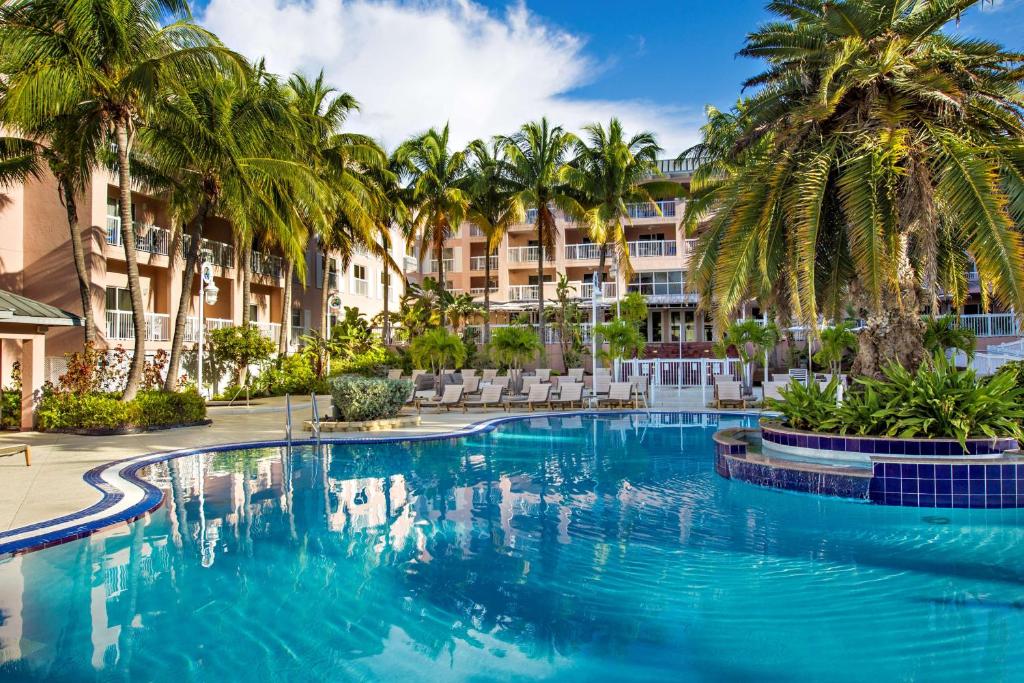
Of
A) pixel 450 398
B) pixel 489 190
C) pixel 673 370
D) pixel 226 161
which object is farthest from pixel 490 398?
pixel 489 190

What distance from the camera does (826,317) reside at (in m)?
11.9

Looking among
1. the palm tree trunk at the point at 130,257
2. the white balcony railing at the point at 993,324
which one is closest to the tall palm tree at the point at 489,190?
the palm tree trunk at the point at 130,257

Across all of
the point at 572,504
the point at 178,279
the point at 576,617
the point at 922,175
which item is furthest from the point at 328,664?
the point at 178,279

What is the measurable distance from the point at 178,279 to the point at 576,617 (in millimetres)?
24207

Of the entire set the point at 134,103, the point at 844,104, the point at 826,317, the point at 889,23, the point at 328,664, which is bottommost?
the point at 328,664

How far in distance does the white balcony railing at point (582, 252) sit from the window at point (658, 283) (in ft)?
9.15

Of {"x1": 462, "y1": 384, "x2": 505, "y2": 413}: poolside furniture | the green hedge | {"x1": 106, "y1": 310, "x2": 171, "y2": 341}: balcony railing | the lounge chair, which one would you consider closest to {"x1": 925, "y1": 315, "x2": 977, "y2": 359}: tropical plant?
the lounge chair

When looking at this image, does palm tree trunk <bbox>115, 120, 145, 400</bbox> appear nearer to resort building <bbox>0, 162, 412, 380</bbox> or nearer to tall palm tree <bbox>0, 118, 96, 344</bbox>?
tall palm tree <bbox>0, 118, 96, 344</bbox>

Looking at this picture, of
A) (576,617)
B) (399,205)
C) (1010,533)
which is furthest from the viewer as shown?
(399,205)

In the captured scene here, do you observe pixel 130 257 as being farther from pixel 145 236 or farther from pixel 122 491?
pixel 145 236

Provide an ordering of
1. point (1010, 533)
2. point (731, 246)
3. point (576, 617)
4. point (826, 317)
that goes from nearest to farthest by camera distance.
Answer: point (576, 617)
point (1010, 533)
point (731, 246)
point (826, 317)

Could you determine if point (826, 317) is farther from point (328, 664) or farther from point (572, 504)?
point (328, 664)

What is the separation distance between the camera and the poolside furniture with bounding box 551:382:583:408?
69.8ft

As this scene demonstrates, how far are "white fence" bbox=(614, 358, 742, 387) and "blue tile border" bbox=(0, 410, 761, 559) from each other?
A: 8.47 m
